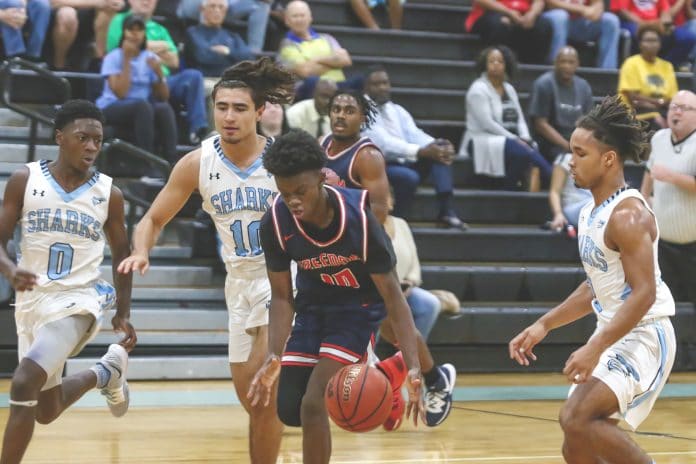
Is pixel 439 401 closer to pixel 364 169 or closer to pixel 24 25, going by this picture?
pixel 364 169

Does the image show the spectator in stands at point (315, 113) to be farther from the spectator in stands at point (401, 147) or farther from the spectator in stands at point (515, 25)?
the spectator in stands at point (515, 25)

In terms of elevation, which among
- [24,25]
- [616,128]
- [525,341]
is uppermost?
[616,128]

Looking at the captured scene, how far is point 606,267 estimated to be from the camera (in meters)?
4.62

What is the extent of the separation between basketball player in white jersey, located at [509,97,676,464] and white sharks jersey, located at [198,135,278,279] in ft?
4.41

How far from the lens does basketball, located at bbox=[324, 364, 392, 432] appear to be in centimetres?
464

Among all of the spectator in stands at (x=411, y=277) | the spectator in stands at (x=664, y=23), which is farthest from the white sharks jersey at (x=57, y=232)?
the spectator in stands at (x=664, y=23)

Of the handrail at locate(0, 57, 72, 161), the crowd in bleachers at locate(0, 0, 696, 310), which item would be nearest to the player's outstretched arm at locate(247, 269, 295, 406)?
the crowd in bleachers at locate(0, 0, 696, 310)

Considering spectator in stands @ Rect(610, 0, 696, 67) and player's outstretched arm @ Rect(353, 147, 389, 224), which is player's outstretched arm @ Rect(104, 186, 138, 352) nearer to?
player's outstretched arm @ Rect(353, 147, 389, 224)

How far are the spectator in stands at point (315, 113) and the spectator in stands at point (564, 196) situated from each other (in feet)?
6.88

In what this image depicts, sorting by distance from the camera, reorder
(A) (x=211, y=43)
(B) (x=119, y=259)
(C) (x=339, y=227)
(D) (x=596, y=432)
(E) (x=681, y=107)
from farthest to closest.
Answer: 1. (A) (x=211, y=43)
2. (E) (x=681, y=107)
3. (B) (x=119, y=259)
4. (C) (x=339, y=227)
5. (D) (x=596, y=432)

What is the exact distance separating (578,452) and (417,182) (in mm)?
5279

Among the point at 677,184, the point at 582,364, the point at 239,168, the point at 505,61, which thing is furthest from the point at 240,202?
the point at 505,61

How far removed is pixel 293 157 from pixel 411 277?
3884mm

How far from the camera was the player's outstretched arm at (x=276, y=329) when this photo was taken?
15.1 ft
